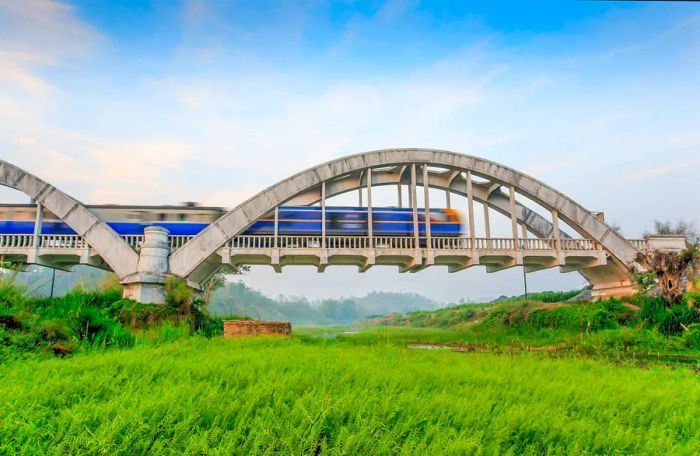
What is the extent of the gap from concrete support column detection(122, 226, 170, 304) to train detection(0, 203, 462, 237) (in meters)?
1.91

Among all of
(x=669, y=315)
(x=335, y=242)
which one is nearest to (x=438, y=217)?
(x=335, y=242)

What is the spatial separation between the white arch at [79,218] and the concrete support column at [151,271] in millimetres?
624

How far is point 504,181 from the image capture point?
22.2 m

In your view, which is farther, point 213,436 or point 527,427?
point 527,427

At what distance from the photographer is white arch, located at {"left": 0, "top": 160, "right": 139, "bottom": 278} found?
681 inches

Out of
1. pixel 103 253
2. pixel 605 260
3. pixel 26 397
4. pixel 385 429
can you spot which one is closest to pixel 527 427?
pixel 385 429

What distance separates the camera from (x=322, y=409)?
5613mm

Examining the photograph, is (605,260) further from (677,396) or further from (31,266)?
(31,266)

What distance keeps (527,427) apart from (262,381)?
13.3ft

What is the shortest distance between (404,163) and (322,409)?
17138 millimetres

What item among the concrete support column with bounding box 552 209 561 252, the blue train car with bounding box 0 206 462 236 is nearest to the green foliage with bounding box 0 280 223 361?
the blue train car with bounding box 0 206 462 236

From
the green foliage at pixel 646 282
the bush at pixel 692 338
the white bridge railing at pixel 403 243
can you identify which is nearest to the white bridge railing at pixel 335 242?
the white bridge railing at pixel 403 243

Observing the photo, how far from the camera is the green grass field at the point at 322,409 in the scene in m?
5.04

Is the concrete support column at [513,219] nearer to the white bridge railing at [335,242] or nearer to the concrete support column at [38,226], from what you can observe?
the white bridge railing at [335,242]
